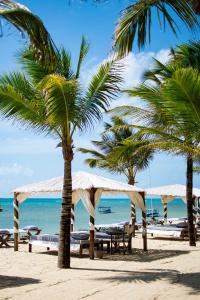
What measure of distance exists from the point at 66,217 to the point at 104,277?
1998mm

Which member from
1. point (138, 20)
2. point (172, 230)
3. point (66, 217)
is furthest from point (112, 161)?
point (138, 20)

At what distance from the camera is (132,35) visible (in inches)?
218

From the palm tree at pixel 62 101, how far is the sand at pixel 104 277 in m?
1.11

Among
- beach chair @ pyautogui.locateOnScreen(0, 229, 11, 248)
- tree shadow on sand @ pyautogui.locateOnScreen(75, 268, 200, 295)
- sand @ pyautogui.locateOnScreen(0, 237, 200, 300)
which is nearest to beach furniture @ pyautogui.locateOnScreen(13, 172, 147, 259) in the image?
beach chair @ pyautogui.locateOnScreen(0, 229, 11, 248)

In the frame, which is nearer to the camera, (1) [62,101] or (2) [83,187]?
(1) [62,101]

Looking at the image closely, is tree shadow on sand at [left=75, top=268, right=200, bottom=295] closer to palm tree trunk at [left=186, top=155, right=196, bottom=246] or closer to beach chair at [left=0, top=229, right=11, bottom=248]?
palm tree trunk at [left=186, top=155, right=196, bottom=246]

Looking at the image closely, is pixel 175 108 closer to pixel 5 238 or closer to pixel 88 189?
pixel 88 189

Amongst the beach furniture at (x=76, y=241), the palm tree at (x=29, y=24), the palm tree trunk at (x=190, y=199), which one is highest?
the palm tree at (x=29, y=24)

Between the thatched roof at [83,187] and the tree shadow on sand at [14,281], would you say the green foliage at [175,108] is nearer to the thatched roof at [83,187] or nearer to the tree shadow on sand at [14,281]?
the thatched roof at [83,187]

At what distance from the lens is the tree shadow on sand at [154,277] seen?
343 inches

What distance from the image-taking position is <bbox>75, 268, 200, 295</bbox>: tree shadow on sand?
28.6 ft

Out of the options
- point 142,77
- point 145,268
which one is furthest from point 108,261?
point 142,77

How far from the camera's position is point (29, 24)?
4754 millimetres

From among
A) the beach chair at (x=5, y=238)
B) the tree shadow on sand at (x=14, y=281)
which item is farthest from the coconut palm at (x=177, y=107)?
the beach chair at (x=5, y=238)
